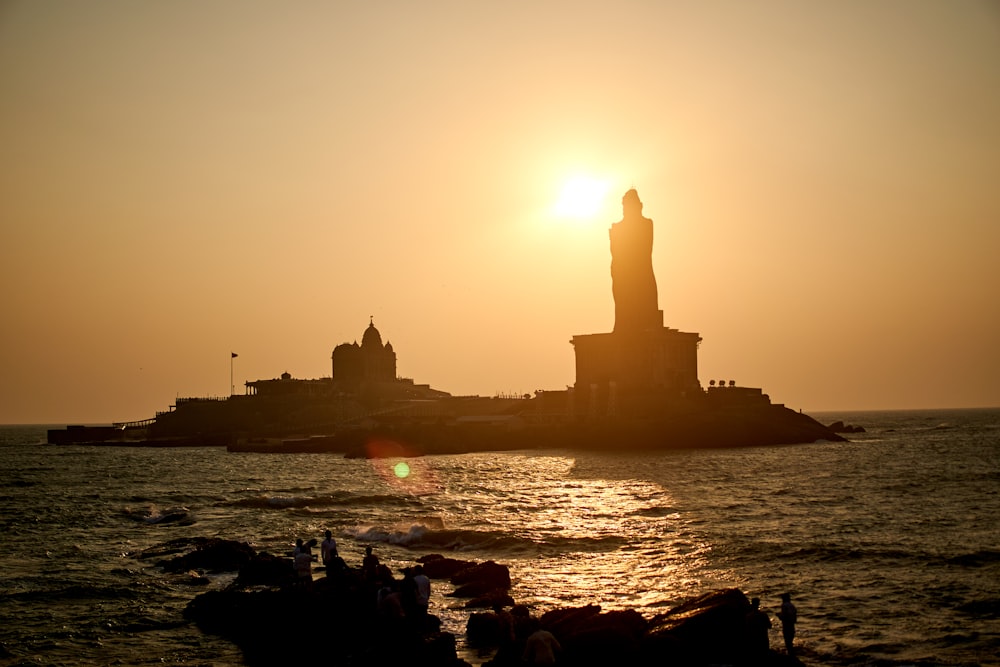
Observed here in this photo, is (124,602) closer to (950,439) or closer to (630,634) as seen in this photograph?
(630,634)

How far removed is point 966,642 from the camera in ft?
80.7

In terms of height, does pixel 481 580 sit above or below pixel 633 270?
below

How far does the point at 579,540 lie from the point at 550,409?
96965 mm

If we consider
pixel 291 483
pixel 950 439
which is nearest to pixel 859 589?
pixel 291 483

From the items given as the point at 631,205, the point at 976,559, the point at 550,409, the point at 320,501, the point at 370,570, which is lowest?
the point at 976,559

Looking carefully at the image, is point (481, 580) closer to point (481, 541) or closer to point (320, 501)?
point (481, 541)

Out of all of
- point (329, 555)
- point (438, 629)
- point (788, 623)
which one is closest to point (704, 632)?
point (788, 623)

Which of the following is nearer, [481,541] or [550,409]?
[481,541]

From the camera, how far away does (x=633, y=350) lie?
134 metres

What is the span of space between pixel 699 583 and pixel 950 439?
4176 inches

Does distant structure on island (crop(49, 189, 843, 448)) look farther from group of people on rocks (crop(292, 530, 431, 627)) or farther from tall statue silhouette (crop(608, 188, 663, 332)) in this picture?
group of people on rocks (crop(292, 530, 431, 627))

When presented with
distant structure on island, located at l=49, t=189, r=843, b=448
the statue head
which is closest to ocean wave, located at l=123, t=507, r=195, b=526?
distant structure on island, located at l=49, t=189, r=843, b=448

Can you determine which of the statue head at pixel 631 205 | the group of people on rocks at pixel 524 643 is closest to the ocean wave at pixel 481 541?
the group of people on rocks at pixel 524 643

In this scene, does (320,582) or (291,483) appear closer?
(320,582)
